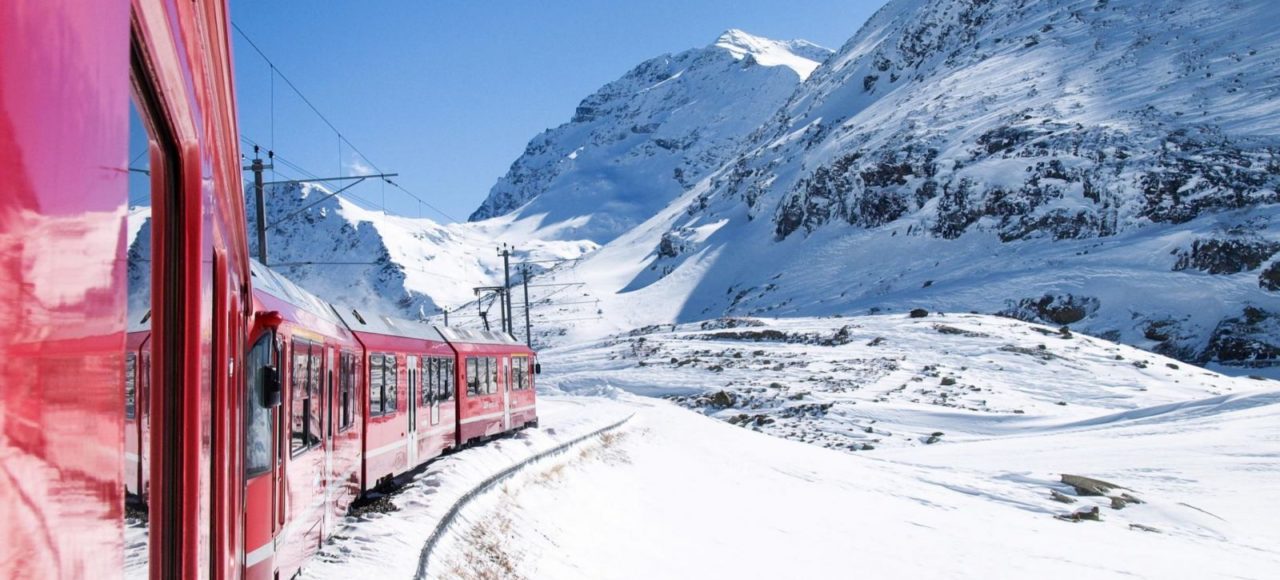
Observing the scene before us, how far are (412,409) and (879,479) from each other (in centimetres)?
1390

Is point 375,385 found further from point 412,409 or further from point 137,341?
point 137,341

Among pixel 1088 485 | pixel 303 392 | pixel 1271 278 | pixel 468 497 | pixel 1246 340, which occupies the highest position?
pixel 1271 278

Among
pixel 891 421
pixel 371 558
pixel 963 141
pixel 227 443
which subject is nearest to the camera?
pixel 227 443

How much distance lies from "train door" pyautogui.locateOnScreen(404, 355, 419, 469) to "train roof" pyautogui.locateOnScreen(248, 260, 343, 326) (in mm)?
3818

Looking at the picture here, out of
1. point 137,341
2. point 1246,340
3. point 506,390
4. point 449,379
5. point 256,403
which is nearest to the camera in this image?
point 137,341

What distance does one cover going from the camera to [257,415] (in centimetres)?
598

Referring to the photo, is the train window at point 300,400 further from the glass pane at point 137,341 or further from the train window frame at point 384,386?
the glass pane at point 137,341

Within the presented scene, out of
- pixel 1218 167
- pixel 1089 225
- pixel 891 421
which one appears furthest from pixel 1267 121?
pixel 891 421

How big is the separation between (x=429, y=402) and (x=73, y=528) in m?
15.0

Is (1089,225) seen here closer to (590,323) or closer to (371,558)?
(590,323)

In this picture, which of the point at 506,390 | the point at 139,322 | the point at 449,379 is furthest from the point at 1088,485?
the point at 139,322

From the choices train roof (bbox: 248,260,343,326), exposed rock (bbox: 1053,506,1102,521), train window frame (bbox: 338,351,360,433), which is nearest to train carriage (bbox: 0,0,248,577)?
train roof (bbox: 248,260,343,326)

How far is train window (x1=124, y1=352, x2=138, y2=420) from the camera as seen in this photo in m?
1.59

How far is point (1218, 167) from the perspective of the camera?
75.5m
